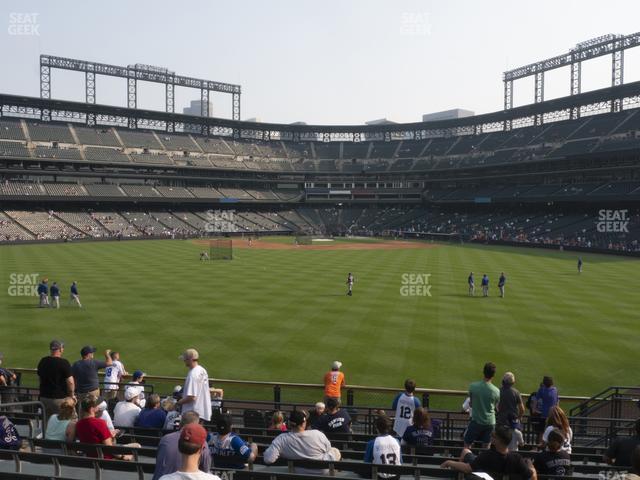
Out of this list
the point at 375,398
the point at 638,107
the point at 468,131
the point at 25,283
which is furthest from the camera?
the point at 468,131

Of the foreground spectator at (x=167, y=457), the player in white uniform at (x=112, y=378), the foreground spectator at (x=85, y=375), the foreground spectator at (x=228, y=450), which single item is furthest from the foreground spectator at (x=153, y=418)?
the foreground spectator at (x=167, y=457)

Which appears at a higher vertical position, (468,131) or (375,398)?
(468,131)

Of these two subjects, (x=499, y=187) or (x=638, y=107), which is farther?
(x=499, y=187)

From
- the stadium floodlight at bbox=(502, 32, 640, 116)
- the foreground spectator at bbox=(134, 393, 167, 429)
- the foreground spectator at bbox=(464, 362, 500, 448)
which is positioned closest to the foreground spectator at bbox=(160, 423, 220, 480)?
the foreground spectator at bbox=(134, 393, 167, 429)

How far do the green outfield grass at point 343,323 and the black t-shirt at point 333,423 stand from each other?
27.8 feet

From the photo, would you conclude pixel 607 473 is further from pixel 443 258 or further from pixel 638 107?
pixel 638 107

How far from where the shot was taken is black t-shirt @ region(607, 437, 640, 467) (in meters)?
6.84

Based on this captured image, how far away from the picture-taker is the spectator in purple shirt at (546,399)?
11.0 metres

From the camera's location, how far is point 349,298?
105ft

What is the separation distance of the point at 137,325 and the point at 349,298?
13.0 m

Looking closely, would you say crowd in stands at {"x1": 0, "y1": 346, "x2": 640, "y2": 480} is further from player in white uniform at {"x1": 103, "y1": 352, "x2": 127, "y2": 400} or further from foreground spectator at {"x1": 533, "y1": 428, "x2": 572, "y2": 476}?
player in white uniform at {"x1": 103, "y1": 352, "x2": 127, "y2": 400}

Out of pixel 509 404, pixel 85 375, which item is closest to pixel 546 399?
pixel 509 404

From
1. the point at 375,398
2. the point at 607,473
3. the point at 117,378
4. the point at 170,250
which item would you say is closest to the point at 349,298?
the point at 375,398

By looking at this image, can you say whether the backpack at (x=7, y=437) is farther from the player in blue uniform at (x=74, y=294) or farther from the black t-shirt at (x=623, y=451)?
the player in blue uniform at (x=74, y=294)
